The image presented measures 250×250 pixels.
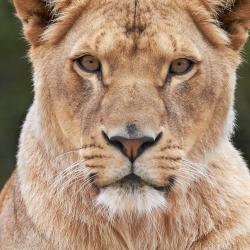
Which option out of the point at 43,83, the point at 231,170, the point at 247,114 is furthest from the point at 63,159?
the point at 247,114

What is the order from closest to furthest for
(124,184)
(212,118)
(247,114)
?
(124,184)
(212,118)
(247,114)

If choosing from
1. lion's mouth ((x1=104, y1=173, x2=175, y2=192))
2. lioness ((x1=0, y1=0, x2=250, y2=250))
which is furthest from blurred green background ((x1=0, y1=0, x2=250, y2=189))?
lion's mouth ((x1=104, y1=173, x2=175, y2=192))

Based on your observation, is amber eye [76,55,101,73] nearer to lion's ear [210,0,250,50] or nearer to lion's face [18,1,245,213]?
lion's face [18,1,245,213]

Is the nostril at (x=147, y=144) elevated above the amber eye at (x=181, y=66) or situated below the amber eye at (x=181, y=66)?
below

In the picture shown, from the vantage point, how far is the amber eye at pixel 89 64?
584 cm

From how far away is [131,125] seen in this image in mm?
5480

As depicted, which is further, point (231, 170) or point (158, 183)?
point (231, 170)

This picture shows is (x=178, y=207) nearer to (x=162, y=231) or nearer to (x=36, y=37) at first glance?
(x=162, y=231)

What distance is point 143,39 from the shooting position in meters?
A: 5.79

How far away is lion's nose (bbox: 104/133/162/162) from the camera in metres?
5.39

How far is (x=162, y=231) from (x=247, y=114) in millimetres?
9598

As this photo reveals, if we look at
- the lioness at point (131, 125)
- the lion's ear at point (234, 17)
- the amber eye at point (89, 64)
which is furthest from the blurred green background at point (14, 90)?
the amber eye at point (89, 64)

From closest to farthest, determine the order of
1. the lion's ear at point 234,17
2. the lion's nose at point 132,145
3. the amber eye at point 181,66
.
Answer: the lion's nose at point 132,145 → the amber eye at point 181,66 → the lion's ear at point 234,17

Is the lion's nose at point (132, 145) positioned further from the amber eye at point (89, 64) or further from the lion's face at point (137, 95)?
the amber eye at point (89, 64)
